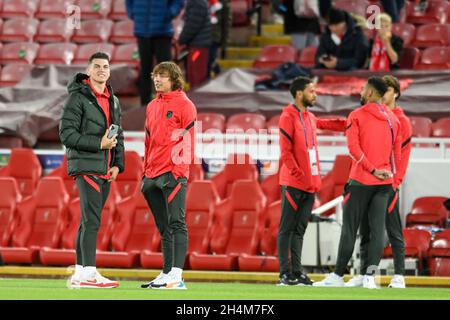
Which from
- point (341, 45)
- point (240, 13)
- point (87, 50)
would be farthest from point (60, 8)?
point (341, 45)

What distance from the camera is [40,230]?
46.4 ft

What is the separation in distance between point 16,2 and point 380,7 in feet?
19.0

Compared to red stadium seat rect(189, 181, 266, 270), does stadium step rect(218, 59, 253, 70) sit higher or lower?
higher

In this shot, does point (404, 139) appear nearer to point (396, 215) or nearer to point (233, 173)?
point (396, 215)

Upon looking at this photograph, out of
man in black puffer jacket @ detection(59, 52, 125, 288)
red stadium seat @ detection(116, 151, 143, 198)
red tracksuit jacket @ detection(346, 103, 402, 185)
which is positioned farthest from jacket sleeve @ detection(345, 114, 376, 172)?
red stadium seat @ detection(116, 151, 143, 198)

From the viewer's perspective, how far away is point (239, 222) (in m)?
13.5

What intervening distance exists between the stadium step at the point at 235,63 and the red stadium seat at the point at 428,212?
5467 millimetres

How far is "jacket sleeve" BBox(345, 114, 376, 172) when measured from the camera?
33.9 feet

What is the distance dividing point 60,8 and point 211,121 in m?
5.58

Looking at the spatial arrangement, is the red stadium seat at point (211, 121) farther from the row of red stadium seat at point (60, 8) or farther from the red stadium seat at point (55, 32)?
the row of red stadium seat at point (60, 8)

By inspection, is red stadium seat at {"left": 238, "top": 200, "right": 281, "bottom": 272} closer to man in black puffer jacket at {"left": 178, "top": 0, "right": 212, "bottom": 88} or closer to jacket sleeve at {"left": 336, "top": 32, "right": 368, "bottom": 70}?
A: jacket sleeve at {"left": 336, "top": 32, "right": 368, "bottom": 70}

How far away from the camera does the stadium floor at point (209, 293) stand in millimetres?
8602

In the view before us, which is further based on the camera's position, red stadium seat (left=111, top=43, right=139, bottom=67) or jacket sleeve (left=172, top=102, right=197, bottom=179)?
red stadium seat (left=111, top=43, right=139, bottom=67)

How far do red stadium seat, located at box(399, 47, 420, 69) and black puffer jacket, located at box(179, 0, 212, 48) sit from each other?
254 centimetres
